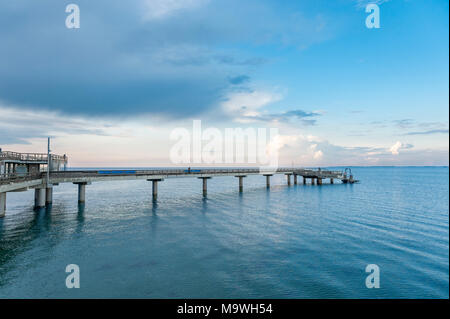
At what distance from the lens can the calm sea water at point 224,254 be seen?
50.9ft

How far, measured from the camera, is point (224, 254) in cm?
2152

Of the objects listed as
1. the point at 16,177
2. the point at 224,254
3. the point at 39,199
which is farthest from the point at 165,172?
the point at 224,254

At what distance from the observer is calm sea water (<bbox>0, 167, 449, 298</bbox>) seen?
50.9ft

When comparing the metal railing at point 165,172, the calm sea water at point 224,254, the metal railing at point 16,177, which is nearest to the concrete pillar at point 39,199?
the metal railing at point 165,172

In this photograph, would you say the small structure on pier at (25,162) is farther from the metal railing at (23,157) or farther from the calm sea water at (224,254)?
the calm sea water at (224,254)

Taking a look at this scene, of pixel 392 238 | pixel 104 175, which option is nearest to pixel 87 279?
pixel 392 238

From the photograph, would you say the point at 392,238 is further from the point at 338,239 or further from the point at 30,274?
the point at 30,274

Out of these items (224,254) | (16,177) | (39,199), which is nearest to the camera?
(224,254)

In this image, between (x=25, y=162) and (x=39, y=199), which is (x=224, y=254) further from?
(x=25, y=162)

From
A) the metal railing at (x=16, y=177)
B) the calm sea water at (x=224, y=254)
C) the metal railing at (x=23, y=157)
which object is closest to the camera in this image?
the calm sea water at (x=224, y=254)
